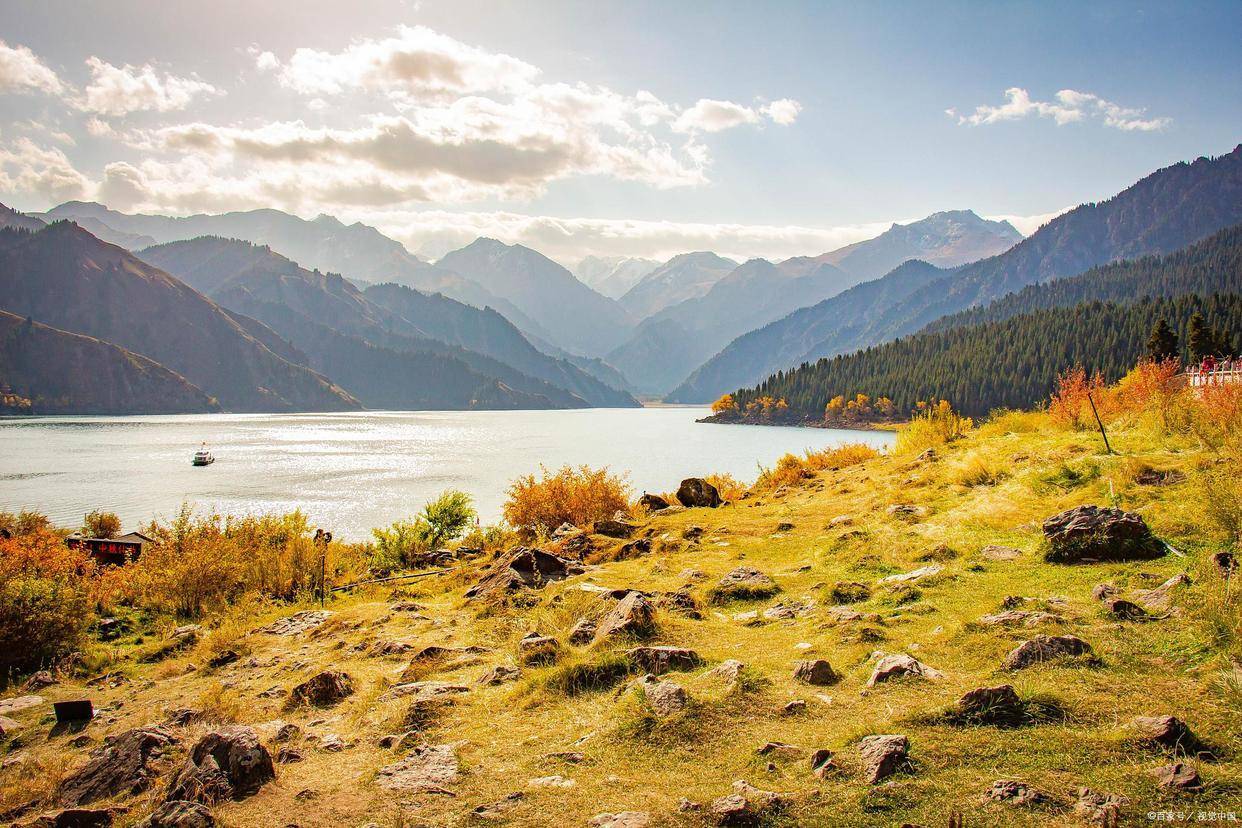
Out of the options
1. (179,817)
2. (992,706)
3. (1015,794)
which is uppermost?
(992,706)

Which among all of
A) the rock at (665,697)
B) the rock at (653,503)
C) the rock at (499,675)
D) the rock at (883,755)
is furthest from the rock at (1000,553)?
the rock at (653,503)

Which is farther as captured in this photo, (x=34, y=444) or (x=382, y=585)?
(x=34, y=444)

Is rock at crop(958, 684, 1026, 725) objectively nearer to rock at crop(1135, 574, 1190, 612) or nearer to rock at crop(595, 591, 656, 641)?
rock at crop(1135, 574, 1190, 612)

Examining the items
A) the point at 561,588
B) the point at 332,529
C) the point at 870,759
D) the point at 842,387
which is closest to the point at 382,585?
the point at 561,588

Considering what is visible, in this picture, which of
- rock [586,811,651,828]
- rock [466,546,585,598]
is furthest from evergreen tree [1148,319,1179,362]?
rock [586,811,651,828]

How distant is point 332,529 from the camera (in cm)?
4088

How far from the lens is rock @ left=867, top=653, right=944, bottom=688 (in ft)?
22.9

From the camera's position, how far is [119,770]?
701 cm

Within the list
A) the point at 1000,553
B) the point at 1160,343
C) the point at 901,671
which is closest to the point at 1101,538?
the point at 1000,553

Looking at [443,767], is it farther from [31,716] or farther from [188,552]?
[188,552]

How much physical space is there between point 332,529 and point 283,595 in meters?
22.8

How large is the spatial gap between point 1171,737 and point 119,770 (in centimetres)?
994

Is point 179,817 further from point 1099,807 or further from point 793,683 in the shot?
point 1099,807

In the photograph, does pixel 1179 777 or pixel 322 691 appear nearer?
pixel 1179 777
